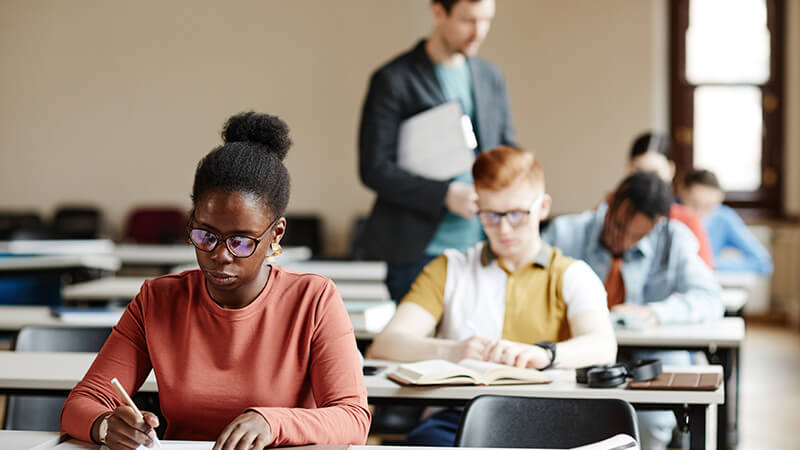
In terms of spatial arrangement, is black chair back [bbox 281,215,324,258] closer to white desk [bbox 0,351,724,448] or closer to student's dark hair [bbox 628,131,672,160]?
student's dark hair [bbox 628,131,672,160]

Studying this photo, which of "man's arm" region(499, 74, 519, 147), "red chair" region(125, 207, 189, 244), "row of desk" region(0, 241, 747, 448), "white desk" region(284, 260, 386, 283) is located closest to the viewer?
"row of desk" region(0, 241, 747, 448)

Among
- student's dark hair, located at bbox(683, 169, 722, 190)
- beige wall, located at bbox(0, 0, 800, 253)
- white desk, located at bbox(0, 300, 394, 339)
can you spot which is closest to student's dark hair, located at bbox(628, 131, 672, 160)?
student's dark hair, located at bbox(683, 169, 722, 190)

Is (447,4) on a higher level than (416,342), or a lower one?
higher

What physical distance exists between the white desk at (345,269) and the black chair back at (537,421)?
2.51m

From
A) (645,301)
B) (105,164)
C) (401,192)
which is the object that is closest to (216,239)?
(401,192)

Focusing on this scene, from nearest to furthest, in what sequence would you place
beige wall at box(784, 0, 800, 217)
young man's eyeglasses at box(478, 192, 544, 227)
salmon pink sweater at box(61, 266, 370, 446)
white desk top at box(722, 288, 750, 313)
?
1. salmon pink sweater at box(61, 266, 370, 446)
2. young man's eyeglasses at box(478, 192, 544, 227)
3. white desk top at box(722, 288, 750, 313)
4. beige wall at box(784, 0, 800, 217)

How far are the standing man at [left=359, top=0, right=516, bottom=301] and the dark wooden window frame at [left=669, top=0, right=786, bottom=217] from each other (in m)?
5.21

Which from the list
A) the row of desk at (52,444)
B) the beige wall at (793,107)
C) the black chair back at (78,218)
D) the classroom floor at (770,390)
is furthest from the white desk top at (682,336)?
the black chair back at (78,218)

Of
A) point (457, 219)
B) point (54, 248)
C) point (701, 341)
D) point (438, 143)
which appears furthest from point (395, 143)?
point (54, 248)

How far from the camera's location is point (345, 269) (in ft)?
15.0

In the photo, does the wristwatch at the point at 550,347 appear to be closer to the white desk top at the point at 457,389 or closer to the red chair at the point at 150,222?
the white desk top at the point at 457,389

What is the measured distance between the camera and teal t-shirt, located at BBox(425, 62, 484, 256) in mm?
2717

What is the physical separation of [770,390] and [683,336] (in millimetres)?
2846

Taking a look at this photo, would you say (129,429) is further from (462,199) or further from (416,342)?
(462,199)
